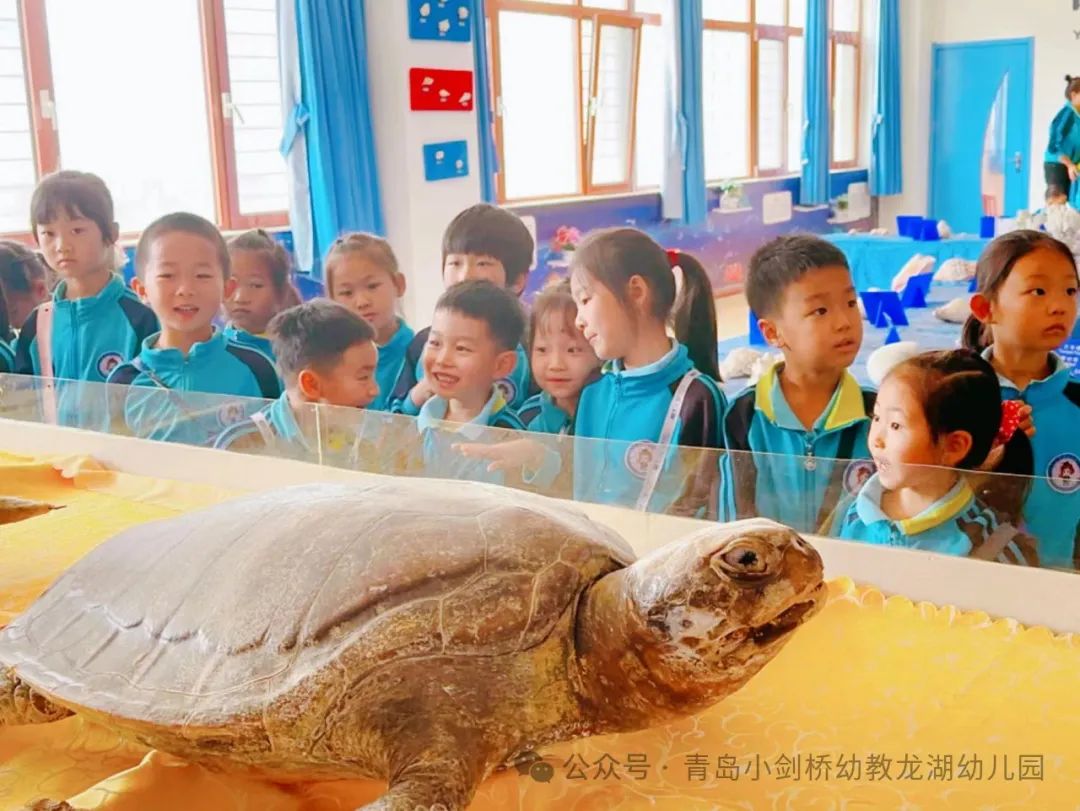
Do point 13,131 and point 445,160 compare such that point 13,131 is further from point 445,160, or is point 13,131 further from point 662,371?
point 662,371

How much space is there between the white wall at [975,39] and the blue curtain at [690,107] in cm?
338

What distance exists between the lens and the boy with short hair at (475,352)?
2273 mm

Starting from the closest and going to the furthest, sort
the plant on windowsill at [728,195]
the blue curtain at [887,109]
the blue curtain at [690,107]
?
the blue curtain at [690,107], the plant on windowsill at [728,195], the blue curtain at [887,109]

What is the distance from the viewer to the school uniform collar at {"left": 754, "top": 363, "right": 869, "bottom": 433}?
1903 mm

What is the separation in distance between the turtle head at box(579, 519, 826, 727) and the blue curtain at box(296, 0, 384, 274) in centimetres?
340

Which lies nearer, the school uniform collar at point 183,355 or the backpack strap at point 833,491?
the backpack strap at point 833,491

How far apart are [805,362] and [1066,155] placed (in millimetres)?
4256

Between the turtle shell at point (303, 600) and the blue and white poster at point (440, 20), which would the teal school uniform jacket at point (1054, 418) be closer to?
the turtle shell at point (303, 600)

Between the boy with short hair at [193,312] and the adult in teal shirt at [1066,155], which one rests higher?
the adult in teal shirt at [1066,155]

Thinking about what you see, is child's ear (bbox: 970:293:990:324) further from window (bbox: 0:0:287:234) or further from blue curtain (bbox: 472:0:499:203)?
window (bbox: 0:0:287:234)

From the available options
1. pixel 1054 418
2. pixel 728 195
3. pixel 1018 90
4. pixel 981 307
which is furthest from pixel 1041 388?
pixel 1018 90

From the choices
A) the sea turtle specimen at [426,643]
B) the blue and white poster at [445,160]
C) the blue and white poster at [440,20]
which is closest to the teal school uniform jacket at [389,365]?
the sea turtle specimen at [426,643]

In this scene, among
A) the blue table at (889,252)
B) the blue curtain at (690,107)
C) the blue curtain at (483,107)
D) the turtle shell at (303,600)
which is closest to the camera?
the turtle shell at (303,600)

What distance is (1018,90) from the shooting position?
917 cm
